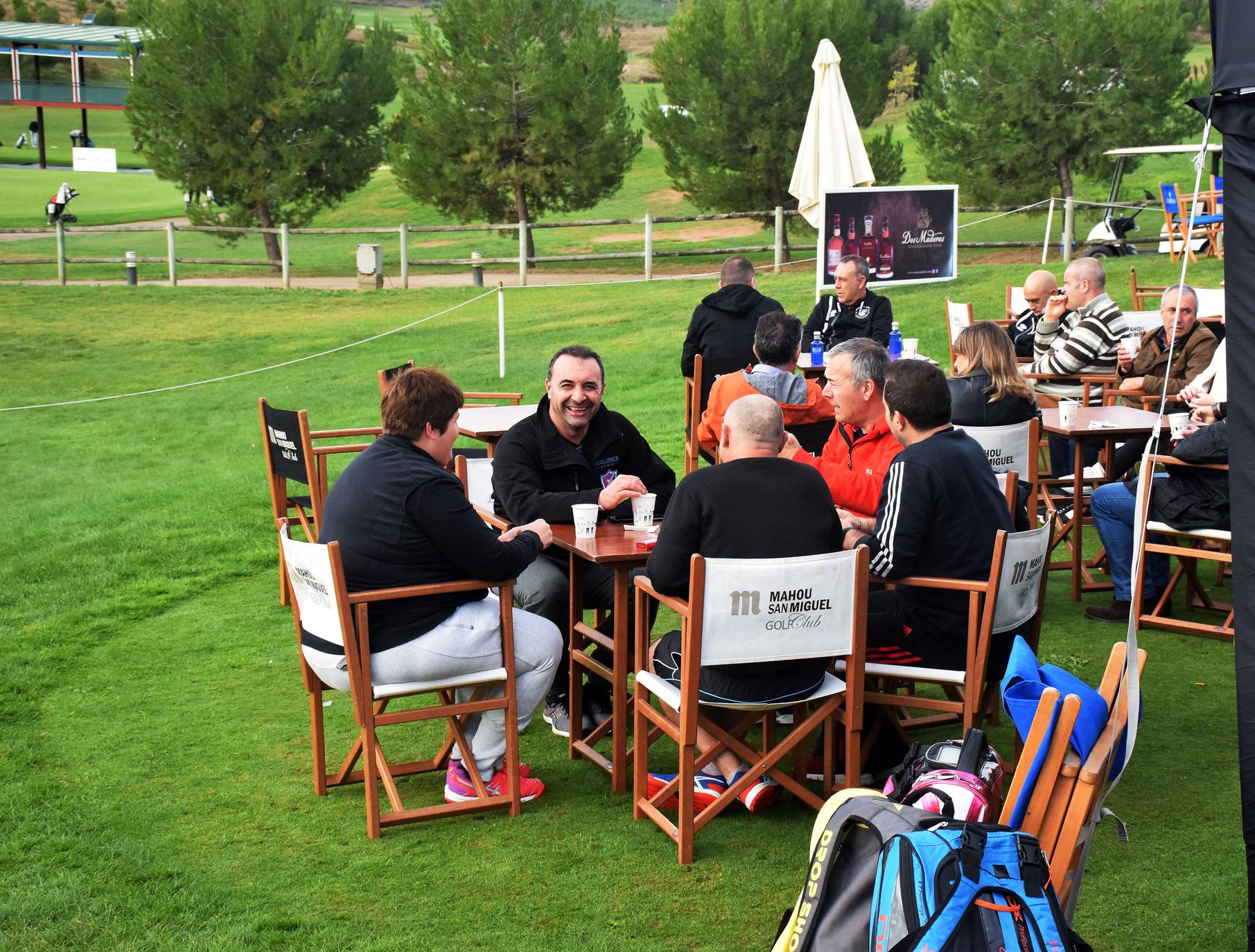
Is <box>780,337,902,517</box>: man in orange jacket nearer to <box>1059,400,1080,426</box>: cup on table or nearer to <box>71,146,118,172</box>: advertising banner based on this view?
<box>1059,400,1080,426</box>: cup on table

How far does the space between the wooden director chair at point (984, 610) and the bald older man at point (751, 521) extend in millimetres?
335

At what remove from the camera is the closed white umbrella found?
40.2ft

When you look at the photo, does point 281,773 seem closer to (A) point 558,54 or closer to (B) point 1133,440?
(B) point 1133,440

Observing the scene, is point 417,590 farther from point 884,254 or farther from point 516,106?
point 516,106

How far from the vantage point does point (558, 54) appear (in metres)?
27.3

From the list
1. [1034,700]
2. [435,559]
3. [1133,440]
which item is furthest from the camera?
[1133,440]

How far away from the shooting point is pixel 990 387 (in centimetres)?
585

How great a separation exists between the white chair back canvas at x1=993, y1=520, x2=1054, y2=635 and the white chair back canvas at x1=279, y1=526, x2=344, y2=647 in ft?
6.38

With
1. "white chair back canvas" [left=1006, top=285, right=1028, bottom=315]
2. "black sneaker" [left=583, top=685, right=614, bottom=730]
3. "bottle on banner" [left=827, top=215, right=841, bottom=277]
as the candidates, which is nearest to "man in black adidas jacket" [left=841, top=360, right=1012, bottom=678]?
"black sneaker" [left=583, top=685, right=614, bottom=730]

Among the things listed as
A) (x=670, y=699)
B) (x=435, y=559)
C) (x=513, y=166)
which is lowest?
(x=670, y=699)

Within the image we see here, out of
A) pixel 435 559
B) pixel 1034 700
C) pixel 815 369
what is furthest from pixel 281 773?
pixel 815 369

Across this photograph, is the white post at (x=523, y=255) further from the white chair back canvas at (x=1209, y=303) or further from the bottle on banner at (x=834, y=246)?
the white chair back canvas at (x=1209, y=303)

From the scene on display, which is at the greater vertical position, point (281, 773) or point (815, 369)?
point (815, 369)

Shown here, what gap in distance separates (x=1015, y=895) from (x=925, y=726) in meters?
2.42
